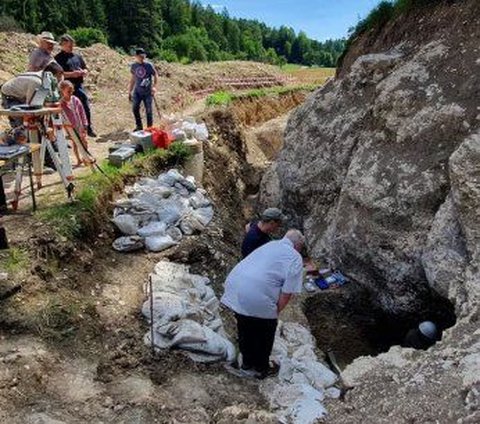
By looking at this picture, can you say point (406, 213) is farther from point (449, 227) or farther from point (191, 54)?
point (191, 54)

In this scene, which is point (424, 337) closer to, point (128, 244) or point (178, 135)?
point (128, 244)

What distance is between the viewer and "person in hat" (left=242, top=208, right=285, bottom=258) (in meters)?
6.80

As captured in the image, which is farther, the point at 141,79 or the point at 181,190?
the point at 141,79

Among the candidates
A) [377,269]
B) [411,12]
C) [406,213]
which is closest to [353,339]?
[377,269]

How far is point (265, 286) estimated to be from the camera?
5816mm

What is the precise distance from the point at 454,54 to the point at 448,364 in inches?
226

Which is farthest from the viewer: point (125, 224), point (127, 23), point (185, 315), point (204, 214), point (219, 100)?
point (127, 23)

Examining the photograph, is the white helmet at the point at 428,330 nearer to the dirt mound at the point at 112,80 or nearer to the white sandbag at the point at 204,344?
the white sandbag at the point at 204,344

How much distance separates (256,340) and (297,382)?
2.19ft

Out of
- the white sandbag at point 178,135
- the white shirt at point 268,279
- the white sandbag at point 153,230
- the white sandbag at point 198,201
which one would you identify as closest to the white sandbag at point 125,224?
the white sandbag at point 153,230

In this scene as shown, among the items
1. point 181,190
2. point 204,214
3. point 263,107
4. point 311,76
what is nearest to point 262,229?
point 204,214

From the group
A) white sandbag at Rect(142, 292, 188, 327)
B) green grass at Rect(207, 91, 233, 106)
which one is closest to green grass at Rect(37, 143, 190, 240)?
white sandbag at Rect(142, 292, 188, 327)

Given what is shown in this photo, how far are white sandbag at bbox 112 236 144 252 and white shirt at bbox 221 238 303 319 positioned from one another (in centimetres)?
286

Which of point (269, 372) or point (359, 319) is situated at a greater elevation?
point (269, 372)
